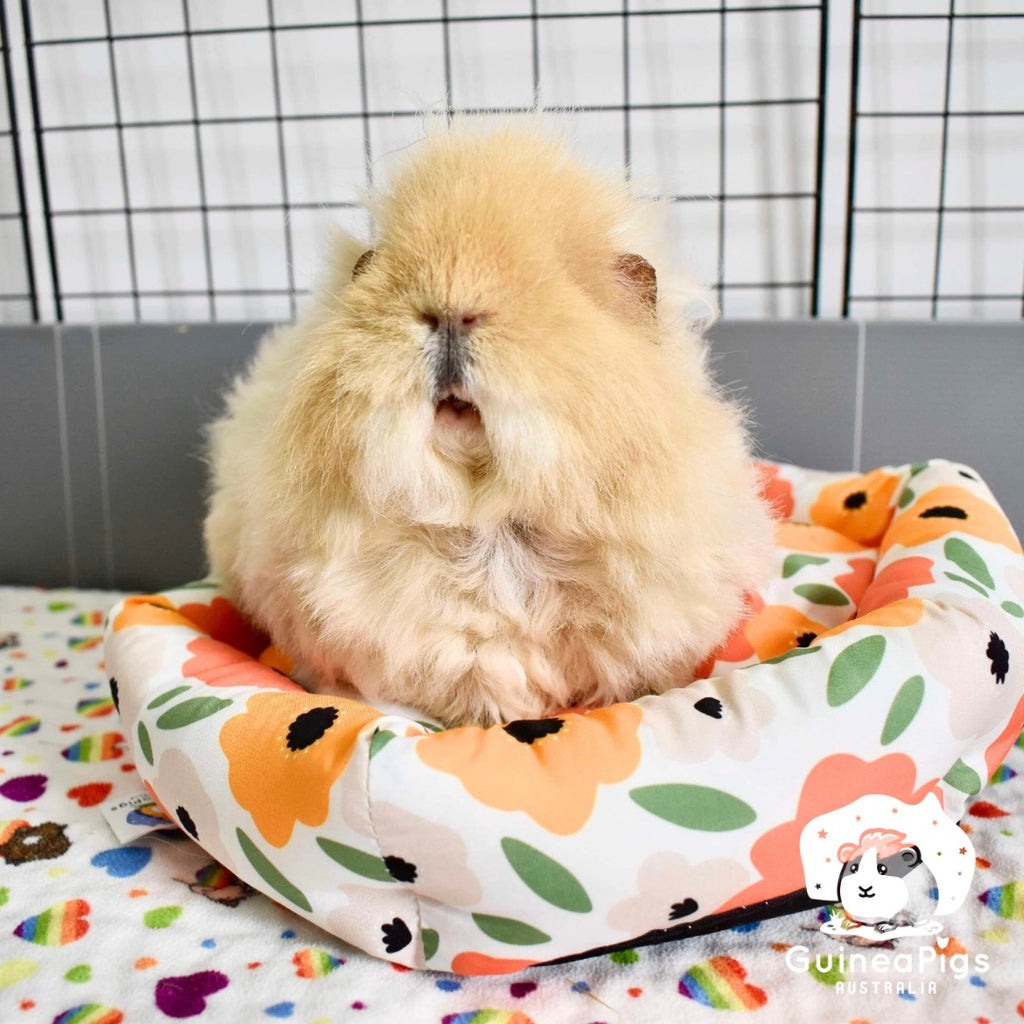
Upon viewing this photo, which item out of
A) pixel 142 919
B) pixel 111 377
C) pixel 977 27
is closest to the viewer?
pixel 142 919

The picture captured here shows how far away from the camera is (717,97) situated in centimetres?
177

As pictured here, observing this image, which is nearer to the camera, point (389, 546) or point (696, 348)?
point (389, 546)

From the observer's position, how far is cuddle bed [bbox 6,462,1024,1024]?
735 millimetres

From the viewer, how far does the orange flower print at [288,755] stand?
78 centimetres

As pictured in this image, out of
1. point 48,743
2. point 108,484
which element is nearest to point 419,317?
point 48,743

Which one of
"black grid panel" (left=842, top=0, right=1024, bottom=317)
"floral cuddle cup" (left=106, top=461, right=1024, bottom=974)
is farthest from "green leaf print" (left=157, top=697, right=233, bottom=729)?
"black grid panel" (left=842, top=0, right=1024, bottom=317)

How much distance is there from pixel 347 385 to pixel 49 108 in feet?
5.45

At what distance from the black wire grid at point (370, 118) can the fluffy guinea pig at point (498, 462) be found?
923 millimetres

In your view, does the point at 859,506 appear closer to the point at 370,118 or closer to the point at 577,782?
the point at 577,782

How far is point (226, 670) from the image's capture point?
1.02m

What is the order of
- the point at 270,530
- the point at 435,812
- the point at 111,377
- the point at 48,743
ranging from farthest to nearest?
the point at 111,377
the point at 48,743
the point at 270,530
the point at 435,812

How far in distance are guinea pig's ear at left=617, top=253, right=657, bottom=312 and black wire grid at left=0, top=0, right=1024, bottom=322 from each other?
0.90 m

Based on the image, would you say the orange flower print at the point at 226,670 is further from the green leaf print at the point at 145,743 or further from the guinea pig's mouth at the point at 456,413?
the guinea pig's mouth at the point at 456,413

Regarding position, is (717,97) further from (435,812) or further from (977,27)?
(435,812)
